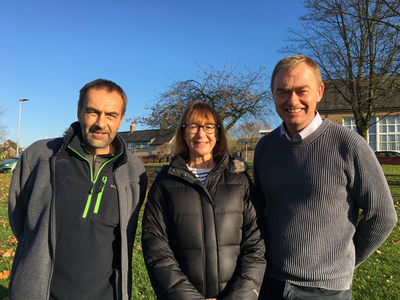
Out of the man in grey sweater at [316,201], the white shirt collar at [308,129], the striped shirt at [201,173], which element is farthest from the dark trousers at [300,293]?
the white shirt collar at [308,129]

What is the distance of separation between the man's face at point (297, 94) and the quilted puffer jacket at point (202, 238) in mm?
615

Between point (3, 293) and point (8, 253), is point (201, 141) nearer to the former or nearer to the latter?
point (3, 293)

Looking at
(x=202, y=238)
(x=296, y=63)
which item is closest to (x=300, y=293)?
(x=202, y=238)

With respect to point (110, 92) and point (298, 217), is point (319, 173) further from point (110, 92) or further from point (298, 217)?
point (110, 92)

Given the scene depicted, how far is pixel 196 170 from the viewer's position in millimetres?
2598

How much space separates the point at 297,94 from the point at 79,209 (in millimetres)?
1945

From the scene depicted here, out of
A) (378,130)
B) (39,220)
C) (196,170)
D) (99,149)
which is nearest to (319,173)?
(196,170)

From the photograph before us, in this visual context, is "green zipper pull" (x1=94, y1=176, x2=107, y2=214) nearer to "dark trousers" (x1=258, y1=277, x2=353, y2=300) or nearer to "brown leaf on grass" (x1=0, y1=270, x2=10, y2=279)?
"dark trousers" (x1=258, y1=277, x2=353, y2=300)

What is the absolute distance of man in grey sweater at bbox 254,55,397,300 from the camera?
210cm

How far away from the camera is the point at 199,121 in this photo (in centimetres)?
259

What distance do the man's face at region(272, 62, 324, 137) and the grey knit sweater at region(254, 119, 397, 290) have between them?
6.2 inches

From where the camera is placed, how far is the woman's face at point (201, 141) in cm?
256

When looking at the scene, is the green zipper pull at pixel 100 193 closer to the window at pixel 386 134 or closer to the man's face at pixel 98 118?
the man's face at pixel 98 118

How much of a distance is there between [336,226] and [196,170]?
119 cm
